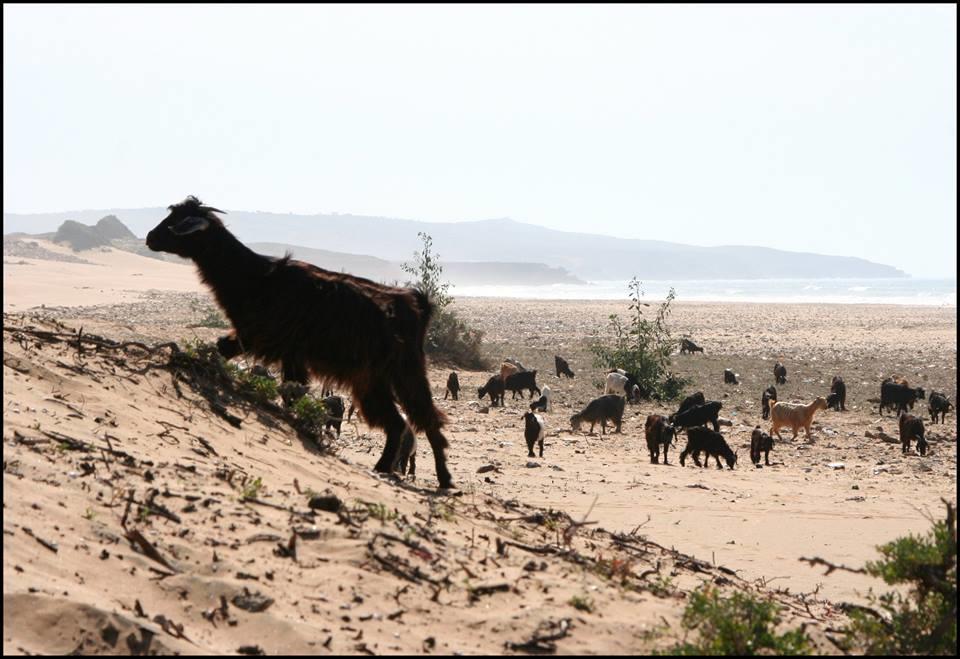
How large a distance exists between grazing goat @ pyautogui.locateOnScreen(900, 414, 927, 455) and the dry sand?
1.51 metres

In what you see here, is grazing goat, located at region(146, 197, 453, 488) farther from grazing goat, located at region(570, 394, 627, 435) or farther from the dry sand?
grazing goat, located at region(570, 394, 627, 435)

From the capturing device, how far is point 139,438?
658 cm

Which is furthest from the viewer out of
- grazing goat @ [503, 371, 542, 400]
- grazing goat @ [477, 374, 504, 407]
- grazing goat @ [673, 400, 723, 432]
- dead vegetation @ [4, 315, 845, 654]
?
grazing goat @ [503, 371, 542, 400]

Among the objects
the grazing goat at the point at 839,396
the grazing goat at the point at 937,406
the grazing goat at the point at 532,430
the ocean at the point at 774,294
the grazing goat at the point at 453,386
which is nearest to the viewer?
the grazing goat at the point at 532,430

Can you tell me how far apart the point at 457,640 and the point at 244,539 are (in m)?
1.21

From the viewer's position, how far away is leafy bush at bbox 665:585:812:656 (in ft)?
15.9

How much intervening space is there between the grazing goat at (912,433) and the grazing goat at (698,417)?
2.58 m

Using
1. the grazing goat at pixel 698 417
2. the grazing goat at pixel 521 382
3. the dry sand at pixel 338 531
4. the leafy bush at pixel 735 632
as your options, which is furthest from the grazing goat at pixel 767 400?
the leafy bush at pixel 735 632

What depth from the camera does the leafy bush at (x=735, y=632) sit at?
486 centimetres

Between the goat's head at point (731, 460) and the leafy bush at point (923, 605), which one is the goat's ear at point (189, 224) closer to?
the leafy bush at point (923, 605)

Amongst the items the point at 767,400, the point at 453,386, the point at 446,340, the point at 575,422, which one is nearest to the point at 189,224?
the point at 575,422

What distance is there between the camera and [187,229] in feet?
26.6

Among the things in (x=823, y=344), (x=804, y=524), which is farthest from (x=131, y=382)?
(x=823, y=344)

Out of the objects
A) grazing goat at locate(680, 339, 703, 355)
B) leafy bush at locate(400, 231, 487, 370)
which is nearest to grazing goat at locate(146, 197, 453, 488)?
leafy bush at locate(400, 231, 487, 370)
